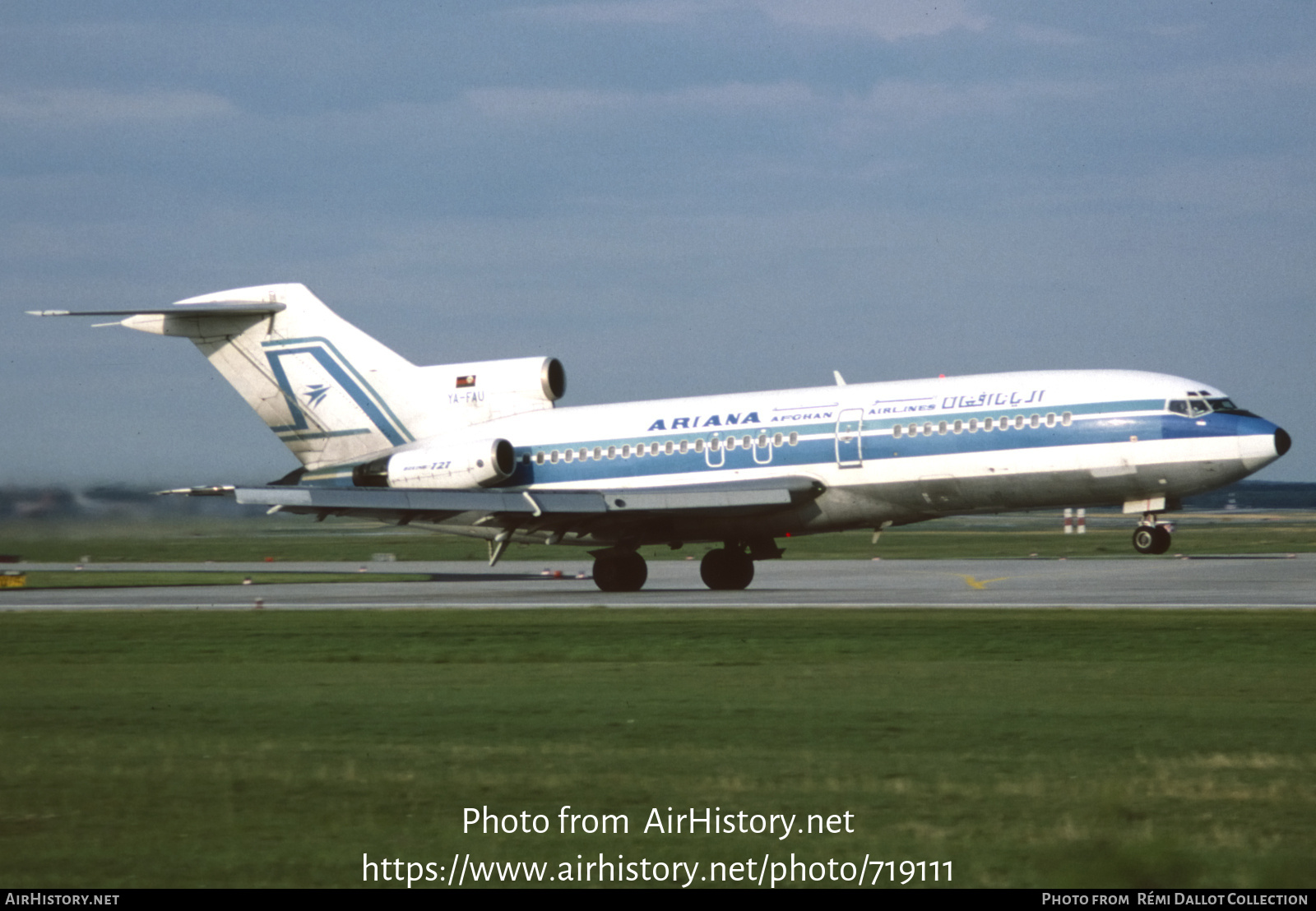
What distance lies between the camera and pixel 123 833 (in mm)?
8172

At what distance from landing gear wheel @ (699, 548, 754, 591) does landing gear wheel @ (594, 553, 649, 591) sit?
1.69 meters

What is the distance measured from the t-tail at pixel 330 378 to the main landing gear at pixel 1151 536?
15.0 metres

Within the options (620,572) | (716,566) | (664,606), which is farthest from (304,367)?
(664,606)

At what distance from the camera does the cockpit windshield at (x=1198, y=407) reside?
29766mm

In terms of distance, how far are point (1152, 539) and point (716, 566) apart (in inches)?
391

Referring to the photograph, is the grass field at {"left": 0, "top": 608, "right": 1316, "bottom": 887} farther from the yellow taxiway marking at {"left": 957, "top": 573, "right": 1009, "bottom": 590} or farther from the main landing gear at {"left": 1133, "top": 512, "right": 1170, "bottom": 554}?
the yellow taxiway marking at {"left": 957, "top": 573, "right": 1009, "bottom": 590}

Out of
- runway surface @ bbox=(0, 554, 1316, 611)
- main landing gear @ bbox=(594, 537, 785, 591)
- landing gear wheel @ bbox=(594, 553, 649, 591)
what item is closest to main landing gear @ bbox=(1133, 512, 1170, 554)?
runway surface @ bbox=(0, 554, 1316, 611)

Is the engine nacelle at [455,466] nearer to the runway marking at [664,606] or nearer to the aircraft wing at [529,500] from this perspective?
the aircraft wing at [529,500]

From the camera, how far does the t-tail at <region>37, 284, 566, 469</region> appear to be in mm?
38281

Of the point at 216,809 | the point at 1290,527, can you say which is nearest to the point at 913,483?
the point at 216,809

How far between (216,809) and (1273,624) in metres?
16.9

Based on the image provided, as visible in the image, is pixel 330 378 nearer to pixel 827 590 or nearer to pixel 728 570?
pixel 728 570

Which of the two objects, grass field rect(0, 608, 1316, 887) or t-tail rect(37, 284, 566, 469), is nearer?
grass field rect(0, 608, 1316, 887)

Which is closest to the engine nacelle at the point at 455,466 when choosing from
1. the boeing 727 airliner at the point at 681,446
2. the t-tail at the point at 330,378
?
the boeing 727 airliner at the point at 681,446
